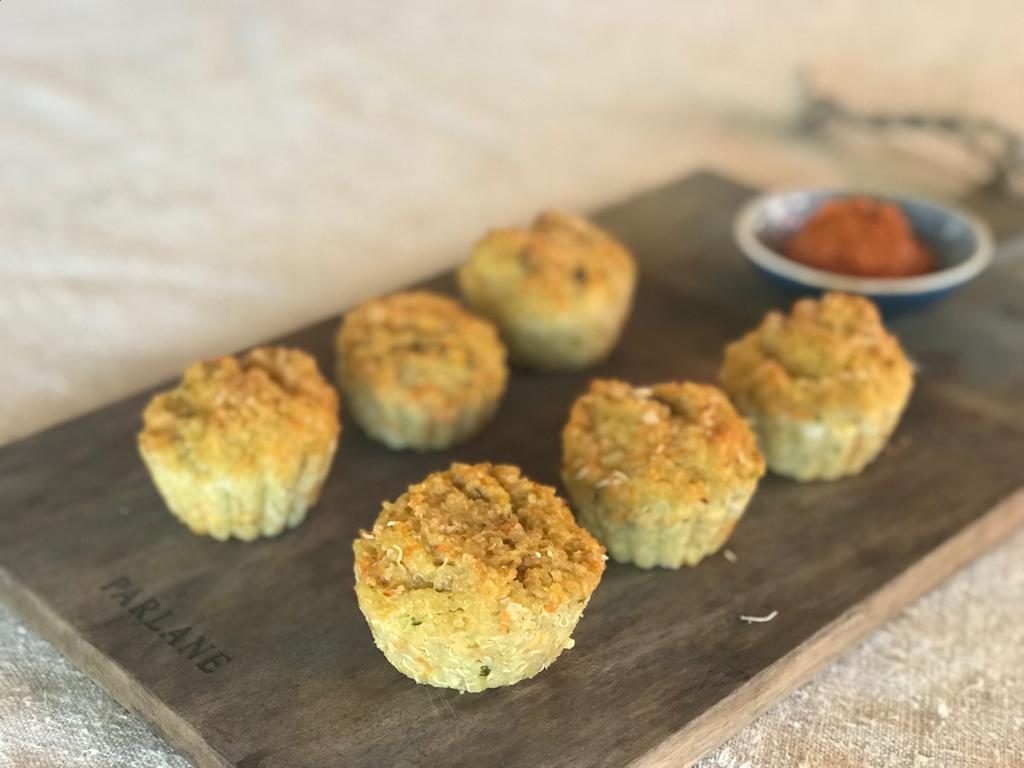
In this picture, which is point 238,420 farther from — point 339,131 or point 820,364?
point 339,131

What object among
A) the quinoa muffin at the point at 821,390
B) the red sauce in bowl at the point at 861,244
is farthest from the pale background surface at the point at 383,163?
the red sauce in bowl at the point at 861,244

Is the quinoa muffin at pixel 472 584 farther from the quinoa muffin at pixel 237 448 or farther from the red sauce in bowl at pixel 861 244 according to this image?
the red sauce in bowl at pixel 861 244

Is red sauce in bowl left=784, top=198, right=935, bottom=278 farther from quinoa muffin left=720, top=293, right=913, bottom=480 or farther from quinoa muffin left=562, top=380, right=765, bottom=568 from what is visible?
quinoa muffin left=562, top=380, right=765, bottom=568

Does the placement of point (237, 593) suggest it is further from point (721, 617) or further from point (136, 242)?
point (136, 242)

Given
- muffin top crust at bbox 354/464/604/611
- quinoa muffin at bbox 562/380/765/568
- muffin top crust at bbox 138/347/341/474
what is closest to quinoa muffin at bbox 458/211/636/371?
quinoa muffin at bbox 562/380/765/568

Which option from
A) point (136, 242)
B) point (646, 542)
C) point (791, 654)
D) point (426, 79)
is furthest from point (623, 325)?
point (426, 79)

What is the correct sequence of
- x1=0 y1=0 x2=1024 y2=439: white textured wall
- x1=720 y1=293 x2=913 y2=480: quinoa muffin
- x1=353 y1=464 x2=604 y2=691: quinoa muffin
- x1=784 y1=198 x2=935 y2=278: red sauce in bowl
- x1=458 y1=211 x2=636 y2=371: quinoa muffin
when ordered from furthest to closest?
x1=0 y1=0 x2=1024 y2=439: white textured wall
x1=784 y1=198 x2=935 y2=278: red sauce in bowl
x1=458 y1=211 x2=636 y2=371: quinoa muffin
x1=720 y1=293 x2=913 y2=480: quinoa muffin
x1=353 y1=464 x2=604 y2=691: quinoa muffin
